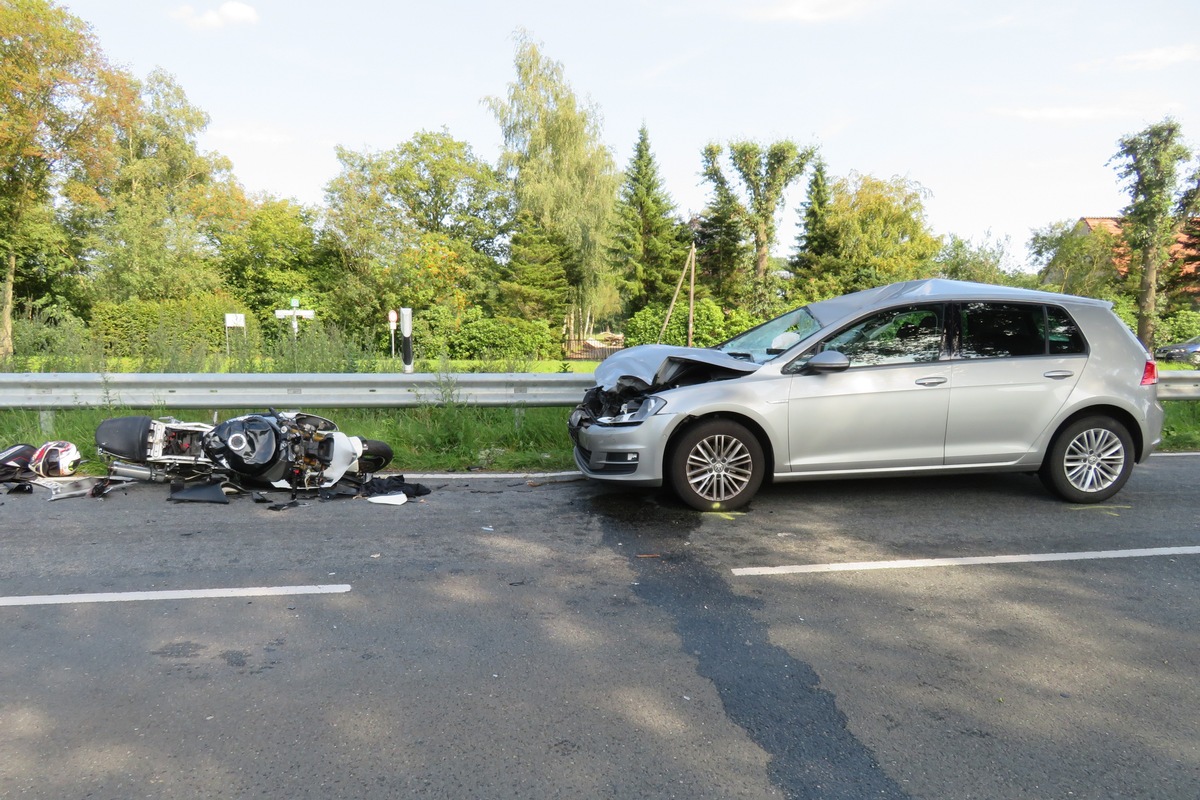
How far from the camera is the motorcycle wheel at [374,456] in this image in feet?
23.3

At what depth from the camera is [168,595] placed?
13.3 ft

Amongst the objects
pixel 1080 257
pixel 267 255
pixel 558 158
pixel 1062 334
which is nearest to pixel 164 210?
pixel 267 255

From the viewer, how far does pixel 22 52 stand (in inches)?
1146

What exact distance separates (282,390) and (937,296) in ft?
Result: 21.6

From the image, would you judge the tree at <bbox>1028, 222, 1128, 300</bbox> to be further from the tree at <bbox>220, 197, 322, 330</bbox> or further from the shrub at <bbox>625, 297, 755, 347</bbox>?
the tree at <bbox>220, 197, 322, 330</bbox>

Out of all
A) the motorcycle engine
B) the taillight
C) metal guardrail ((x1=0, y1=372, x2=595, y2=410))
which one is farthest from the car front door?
the motorcycle engine

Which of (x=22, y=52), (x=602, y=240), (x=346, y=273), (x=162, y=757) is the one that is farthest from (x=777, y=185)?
(x=162, y=757)

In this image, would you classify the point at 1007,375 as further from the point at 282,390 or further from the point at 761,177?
the point at 761,177

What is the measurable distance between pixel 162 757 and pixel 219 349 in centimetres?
887

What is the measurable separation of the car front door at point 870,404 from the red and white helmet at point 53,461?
20.5 feet

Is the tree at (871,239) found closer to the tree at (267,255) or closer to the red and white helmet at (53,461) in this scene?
the tree at (267,255)

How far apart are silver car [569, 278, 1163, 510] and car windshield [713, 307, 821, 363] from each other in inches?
1.9

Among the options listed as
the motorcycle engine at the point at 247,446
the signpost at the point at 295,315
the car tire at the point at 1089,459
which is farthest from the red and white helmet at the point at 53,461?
the car tire at the point at 1089,459

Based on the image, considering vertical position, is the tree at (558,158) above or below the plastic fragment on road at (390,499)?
above
